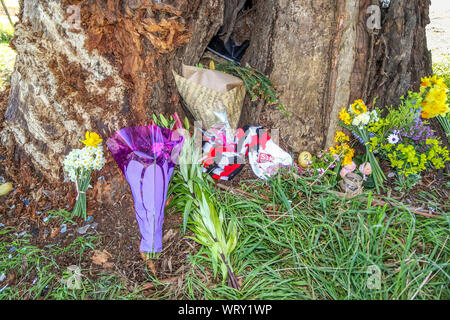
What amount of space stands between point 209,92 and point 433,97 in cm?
148

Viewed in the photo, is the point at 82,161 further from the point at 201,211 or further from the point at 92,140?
the point at 201,211

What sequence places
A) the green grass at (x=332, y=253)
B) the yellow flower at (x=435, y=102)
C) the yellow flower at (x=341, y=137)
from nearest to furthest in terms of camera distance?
the green grass at (x=332, y=253)
the yellow flower at (x=435, y=102)
the yellow flower at (x=341, y=137)

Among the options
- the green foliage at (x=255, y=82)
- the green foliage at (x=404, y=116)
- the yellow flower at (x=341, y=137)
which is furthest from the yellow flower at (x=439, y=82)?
the green foliage at (x=255, y=82)

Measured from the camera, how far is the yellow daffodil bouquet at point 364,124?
211cm

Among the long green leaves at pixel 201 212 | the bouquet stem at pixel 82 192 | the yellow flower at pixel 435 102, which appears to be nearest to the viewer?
the long green leaves at pixel 201 212

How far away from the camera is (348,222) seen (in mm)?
1884

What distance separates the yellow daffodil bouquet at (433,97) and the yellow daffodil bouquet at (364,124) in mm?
318

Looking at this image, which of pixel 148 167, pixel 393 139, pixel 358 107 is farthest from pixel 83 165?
pixel 393 139

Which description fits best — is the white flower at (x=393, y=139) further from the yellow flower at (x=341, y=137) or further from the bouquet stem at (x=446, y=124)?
the bouquet stem at (x=446, y=124)

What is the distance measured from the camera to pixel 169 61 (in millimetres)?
2217

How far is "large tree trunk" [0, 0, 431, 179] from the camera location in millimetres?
1952

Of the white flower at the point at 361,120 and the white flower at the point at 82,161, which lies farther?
the white flower at the point at 361,120

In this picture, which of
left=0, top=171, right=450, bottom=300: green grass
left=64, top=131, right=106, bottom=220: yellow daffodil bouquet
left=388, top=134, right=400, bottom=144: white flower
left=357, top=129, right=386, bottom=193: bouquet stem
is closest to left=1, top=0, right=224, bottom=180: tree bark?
left=64, top=131, right=106, bottom=220: yellow daffodil bouquet

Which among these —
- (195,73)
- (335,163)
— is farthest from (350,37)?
(195,73)
